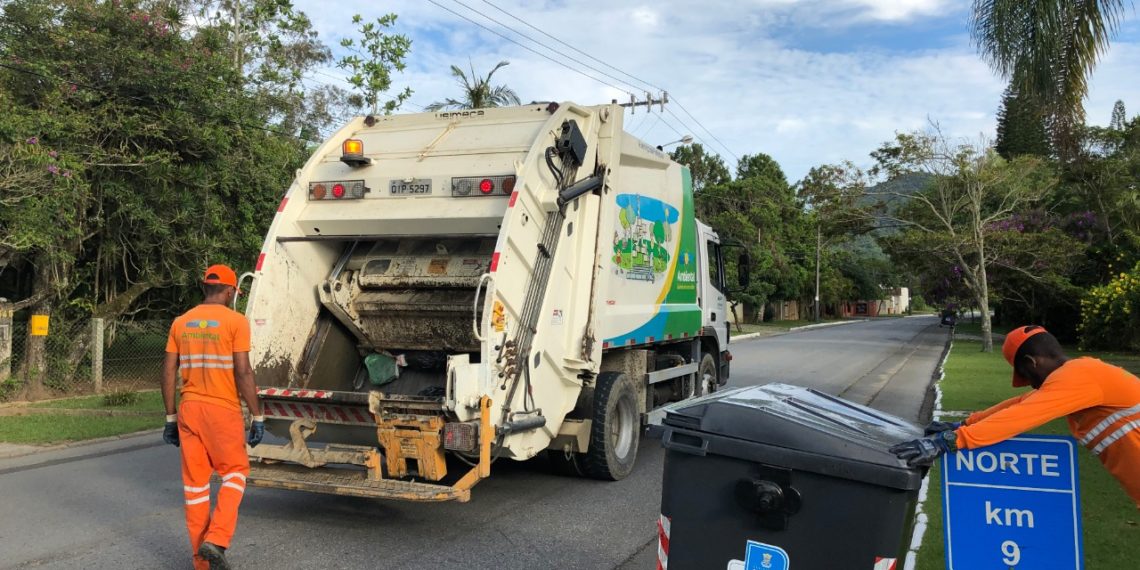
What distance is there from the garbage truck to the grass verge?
14.1ft

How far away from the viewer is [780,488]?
10.6 ft

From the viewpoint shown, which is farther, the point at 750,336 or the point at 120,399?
the point at 750,336

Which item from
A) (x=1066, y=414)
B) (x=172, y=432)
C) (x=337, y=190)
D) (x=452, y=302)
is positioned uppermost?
(x=337, y=190)

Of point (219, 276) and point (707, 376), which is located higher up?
point (219, 276)

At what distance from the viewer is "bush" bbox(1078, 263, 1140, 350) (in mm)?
21344

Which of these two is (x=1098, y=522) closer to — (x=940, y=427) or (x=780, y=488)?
(x=940, y=427)

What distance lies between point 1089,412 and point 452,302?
4.33m

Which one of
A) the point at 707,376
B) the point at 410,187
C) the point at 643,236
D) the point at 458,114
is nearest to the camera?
the point at 410,187

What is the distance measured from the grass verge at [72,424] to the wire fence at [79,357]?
86 cm

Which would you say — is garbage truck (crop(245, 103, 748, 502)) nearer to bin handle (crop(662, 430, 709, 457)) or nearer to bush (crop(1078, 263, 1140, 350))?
bin handle (crop(662, 430, 709, 457))

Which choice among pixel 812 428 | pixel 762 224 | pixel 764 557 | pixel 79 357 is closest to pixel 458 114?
pixel 812 428

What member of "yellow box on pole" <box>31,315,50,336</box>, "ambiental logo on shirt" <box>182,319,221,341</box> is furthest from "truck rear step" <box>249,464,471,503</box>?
"yellow box on pole" <box>31,315,50,336</box>

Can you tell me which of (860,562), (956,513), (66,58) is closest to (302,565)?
(860,562)

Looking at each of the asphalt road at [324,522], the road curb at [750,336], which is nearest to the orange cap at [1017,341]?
the asphalt road at [324,522]
